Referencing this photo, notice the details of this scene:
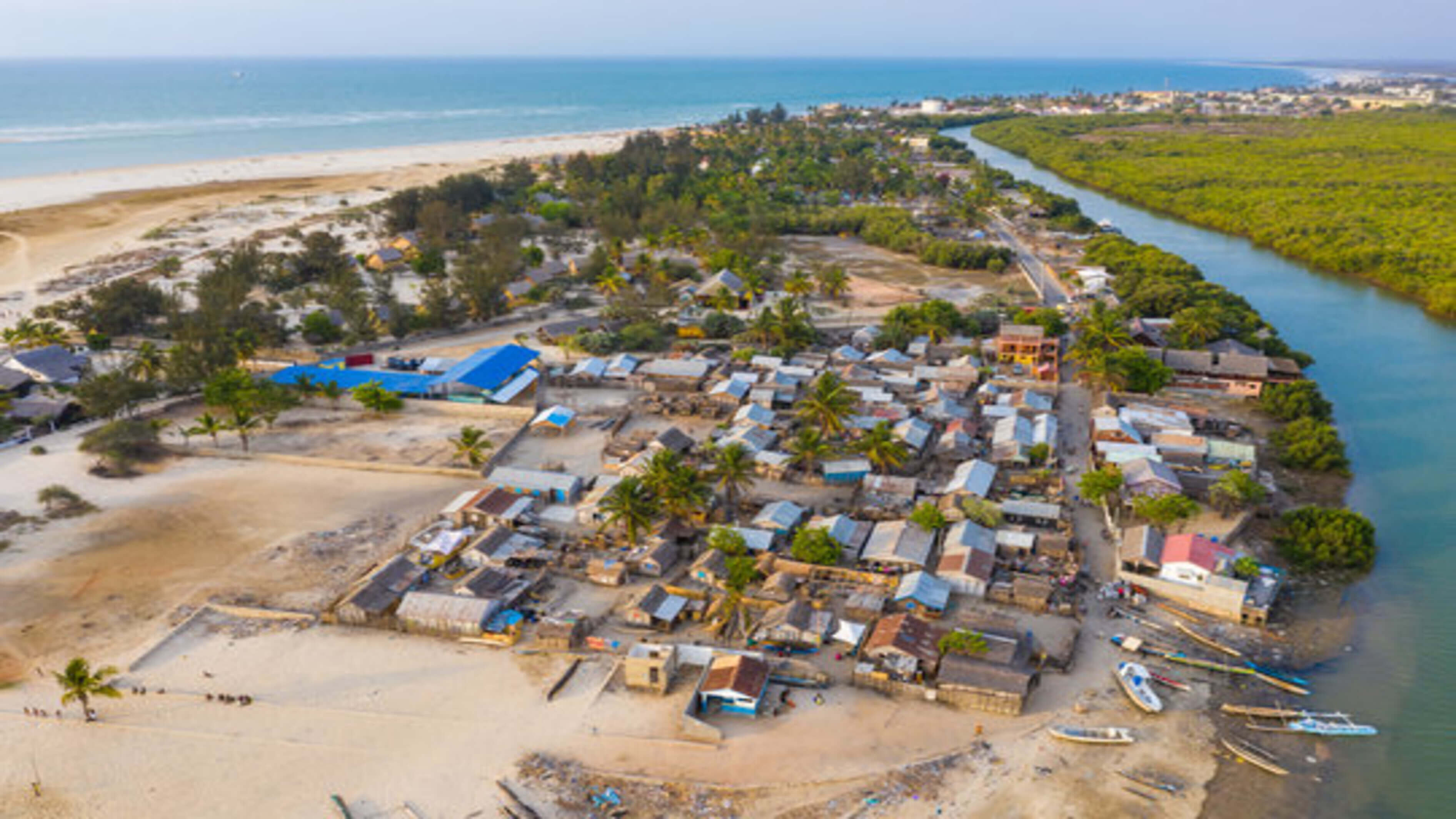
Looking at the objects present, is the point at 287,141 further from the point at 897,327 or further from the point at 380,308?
the point at 897,327

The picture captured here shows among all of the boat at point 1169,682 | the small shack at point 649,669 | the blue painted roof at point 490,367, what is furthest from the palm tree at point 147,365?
the boat at point 1169,682

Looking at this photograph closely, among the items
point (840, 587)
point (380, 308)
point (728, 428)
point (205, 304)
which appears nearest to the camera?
point (840, 587)

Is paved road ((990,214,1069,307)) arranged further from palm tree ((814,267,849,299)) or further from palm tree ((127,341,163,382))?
palm tree ((127,341,163,382))

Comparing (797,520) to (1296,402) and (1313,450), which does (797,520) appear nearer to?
(1313,450)

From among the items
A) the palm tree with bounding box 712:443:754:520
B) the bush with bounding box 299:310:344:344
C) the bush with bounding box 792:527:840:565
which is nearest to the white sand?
the bush with bounding box 299:310:344:344

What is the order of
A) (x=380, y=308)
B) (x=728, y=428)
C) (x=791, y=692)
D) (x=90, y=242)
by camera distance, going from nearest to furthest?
(x=791, y=692), (x=728, y=428), (x=380, y=308), (x=90, y=242)

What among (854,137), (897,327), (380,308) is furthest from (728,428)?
(854,137)

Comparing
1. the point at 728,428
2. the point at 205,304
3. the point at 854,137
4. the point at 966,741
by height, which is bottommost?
the point at 966,741

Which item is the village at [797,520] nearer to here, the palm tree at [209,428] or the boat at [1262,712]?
the boat at [1262,712]
